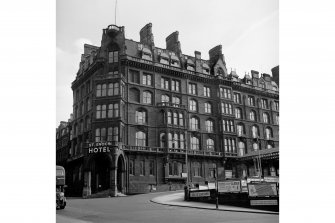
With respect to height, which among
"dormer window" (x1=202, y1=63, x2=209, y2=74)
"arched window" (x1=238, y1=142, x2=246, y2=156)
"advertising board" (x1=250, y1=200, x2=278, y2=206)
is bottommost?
"advertising board" (x1=250, y1=200, x2=278, y2=206)

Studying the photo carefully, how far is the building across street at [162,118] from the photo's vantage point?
12.5 metres

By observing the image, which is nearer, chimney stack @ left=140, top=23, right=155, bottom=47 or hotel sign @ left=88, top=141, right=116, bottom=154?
chimney stack @ left=140, top=23, right=155, bottom=47

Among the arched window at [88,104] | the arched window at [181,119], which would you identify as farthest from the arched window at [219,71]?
the arched window at [88,104]

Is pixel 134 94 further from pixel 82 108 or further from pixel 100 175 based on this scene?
pixel 100 175

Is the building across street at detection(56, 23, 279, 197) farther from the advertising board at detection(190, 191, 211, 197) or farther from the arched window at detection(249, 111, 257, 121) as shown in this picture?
the advertising board at detection(190, 191, 211, 197)

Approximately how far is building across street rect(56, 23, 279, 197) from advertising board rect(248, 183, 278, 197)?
865 mm

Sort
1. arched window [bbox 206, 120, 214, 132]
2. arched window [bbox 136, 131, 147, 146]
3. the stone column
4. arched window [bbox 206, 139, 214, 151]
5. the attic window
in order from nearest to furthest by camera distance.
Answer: the stone column → arched window [bbox 206, 139, 214, 151] → the attic window → arched window [bbox 206, 120, 214, 132] → arched window [bbox 136, 131, 147, 146]

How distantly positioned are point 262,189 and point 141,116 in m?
7.32

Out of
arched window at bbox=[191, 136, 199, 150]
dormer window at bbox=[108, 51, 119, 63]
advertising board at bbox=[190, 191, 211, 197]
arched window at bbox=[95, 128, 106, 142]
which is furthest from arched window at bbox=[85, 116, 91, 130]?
advertising board at bbox=[190, 191, 211, 197]

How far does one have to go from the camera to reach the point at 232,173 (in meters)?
17.2

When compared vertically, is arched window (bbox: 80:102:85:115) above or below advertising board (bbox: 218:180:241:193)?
above

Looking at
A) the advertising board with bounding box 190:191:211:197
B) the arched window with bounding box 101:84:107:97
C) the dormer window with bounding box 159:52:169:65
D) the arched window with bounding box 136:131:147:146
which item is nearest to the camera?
the arched window with bounding box 101:84:107:97

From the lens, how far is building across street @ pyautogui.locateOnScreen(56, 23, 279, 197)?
12516 mm

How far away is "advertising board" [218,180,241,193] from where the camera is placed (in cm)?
1416
